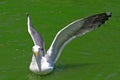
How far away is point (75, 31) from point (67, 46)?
5.69 feet

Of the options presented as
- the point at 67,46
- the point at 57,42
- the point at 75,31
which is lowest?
the point at 57,42

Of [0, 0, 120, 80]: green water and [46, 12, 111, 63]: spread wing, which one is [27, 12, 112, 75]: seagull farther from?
[0, 0, 120, 80]: green water

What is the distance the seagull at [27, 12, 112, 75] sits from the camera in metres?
13.3

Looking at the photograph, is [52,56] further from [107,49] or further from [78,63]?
[107,49]

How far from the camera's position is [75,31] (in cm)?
1370

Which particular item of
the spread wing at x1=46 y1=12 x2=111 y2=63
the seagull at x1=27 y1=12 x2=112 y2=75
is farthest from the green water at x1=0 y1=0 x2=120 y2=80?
the spread wing at x1=46 y1=12 x2=111 y2=63

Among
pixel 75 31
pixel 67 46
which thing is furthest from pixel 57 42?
pixel 67 46

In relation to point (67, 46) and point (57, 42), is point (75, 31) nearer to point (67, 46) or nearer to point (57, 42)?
point (57, 42)

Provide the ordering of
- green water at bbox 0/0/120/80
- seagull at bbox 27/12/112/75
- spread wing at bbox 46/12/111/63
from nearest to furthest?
seagull at bbox 27/12/112/75 < spread wing at bbox 46/12/111/63 < green water at bbox 0/0/120/80

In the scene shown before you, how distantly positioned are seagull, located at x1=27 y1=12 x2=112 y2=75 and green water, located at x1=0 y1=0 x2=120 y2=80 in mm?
259

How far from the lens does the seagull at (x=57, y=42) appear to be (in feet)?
43.7

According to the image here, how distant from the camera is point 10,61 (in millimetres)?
14266

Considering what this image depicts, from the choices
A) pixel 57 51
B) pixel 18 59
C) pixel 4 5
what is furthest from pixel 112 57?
pixel 4 5

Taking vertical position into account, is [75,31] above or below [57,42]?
above
